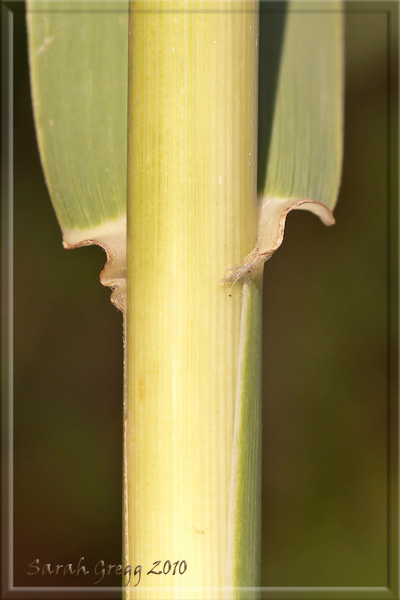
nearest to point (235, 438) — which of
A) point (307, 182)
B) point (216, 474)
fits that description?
point (216, 474)

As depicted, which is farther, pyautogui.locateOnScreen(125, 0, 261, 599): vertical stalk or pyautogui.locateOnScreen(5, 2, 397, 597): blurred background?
pyautogui.locateOnScreen(5, 2, 397, 597): blurred background

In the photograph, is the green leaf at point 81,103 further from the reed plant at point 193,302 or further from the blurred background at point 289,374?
the blurred background at point 289,374

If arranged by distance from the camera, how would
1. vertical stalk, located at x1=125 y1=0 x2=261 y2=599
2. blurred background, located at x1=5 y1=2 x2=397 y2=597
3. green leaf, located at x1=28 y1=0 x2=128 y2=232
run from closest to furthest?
vertical stalk, located at x1=125 y1=0 x2=261 y2=599
green leaf, located at x1=28 y1=0 x2=128 y2=232
blurred background, located at x1=5 y1=2 x2=397 y2=597

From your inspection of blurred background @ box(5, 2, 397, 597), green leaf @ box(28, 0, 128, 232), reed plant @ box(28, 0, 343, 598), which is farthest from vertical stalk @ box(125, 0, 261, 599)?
blurred background @ box(5, 2, 397, 597)

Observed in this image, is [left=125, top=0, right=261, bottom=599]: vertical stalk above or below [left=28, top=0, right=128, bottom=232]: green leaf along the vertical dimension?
below

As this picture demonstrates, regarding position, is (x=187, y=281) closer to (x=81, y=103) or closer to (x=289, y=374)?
(x=81, y=103)

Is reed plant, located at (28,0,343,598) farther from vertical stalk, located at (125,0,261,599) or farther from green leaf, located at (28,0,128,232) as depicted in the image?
green leaf, located at (28,0,128,232)

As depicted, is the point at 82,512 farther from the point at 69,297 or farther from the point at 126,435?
the point at 126,435

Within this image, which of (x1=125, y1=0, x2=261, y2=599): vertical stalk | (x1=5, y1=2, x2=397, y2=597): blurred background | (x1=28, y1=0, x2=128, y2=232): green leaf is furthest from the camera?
(x1=5, y1=2, x2=397, y2=597): blurred background
